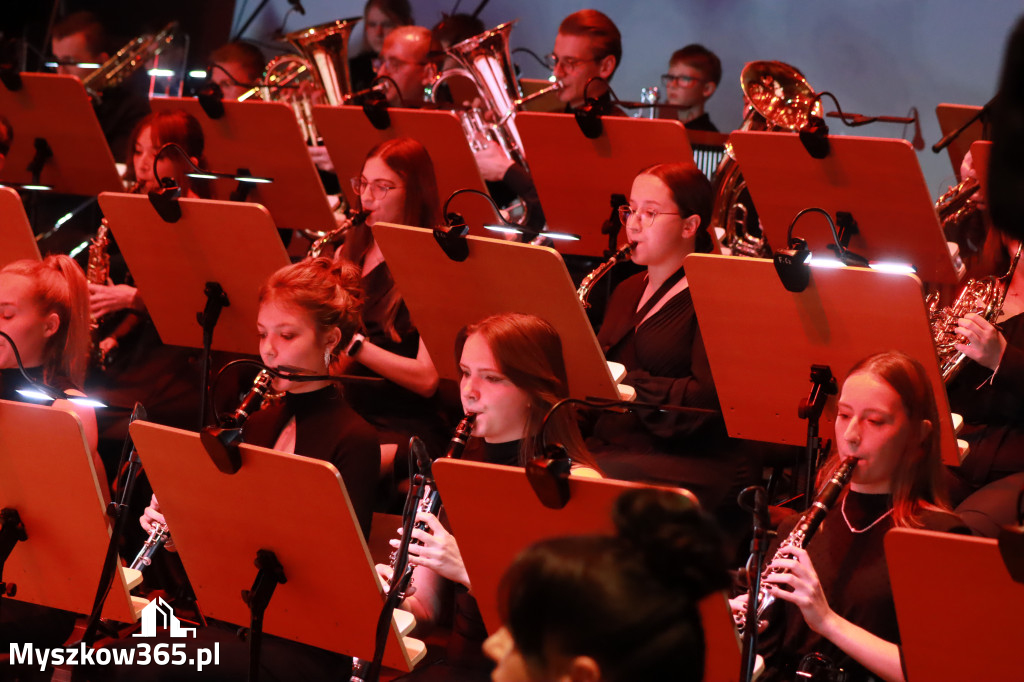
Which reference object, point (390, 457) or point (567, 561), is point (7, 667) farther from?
point (567, 561)

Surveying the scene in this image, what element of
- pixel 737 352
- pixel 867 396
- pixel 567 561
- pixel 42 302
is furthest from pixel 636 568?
pixel 42 302

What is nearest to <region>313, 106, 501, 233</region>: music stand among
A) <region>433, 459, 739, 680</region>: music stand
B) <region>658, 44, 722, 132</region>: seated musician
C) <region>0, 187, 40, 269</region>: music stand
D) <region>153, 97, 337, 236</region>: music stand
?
<region>153, 97, 337, 236</region>: music stand

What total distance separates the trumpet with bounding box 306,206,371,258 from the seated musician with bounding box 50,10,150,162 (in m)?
1.89

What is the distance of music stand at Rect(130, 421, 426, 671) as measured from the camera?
180cm

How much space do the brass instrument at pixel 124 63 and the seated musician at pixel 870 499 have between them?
3903 mm

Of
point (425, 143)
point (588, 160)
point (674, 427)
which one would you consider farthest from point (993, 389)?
point (425, 143)

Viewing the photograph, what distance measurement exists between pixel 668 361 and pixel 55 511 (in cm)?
142

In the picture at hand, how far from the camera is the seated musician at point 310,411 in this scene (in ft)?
7.23

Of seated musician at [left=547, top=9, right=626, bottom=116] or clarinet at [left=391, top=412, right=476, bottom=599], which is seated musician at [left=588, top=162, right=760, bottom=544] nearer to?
clarinet at [left=391, top=412, right=476, bottom=599]

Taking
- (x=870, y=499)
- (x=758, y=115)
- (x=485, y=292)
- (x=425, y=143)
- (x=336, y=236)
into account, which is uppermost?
(x=425, y=143)

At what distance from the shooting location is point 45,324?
9.50 ft

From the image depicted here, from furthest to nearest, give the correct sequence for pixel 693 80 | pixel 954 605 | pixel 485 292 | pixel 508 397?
pixel 693 80 → pixel 485 292 → pixel 508 397 → pixel 954 605

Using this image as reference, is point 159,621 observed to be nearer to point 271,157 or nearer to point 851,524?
point 851,524

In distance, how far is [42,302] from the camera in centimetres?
288
